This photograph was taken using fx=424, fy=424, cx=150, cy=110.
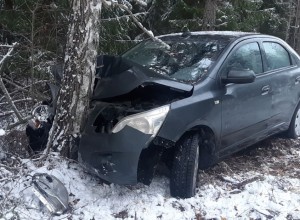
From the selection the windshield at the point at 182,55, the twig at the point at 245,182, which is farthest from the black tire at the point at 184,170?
the windshield at the point at 182,55

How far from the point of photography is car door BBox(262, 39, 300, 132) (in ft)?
19.4

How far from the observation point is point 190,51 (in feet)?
17.5

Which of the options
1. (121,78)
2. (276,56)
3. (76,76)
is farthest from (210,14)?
(76,76)

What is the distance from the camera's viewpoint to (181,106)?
14.3ft

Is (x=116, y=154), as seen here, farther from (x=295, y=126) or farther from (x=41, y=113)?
(x=295, y=126)

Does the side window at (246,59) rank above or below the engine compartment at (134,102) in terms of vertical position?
above

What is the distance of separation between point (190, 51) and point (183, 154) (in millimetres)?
1544

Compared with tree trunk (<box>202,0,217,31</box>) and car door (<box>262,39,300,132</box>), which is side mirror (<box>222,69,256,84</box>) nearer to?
car door (<box>262,39,300,132</box>)

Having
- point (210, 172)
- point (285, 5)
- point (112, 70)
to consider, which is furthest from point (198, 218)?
point (285, 5)

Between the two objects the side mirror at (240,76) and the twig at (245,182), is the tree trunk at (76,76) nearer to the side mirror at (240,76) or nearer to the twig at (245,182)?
the side mirror at (240,76)

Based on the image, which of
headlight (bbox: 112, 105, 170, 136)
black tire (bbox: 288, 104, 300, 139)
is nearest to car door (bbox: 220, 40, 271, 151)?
headlight (bbox: 112, 105, 170, 136)

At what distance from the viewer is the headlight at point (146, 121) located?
411 centimetres

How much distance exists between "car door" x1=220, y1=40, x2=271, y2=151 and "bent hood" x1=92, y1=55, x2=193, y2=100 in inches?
27.5

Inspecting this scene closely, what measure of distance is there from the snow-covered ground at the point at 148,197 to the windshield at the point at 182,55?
124 centimetres
